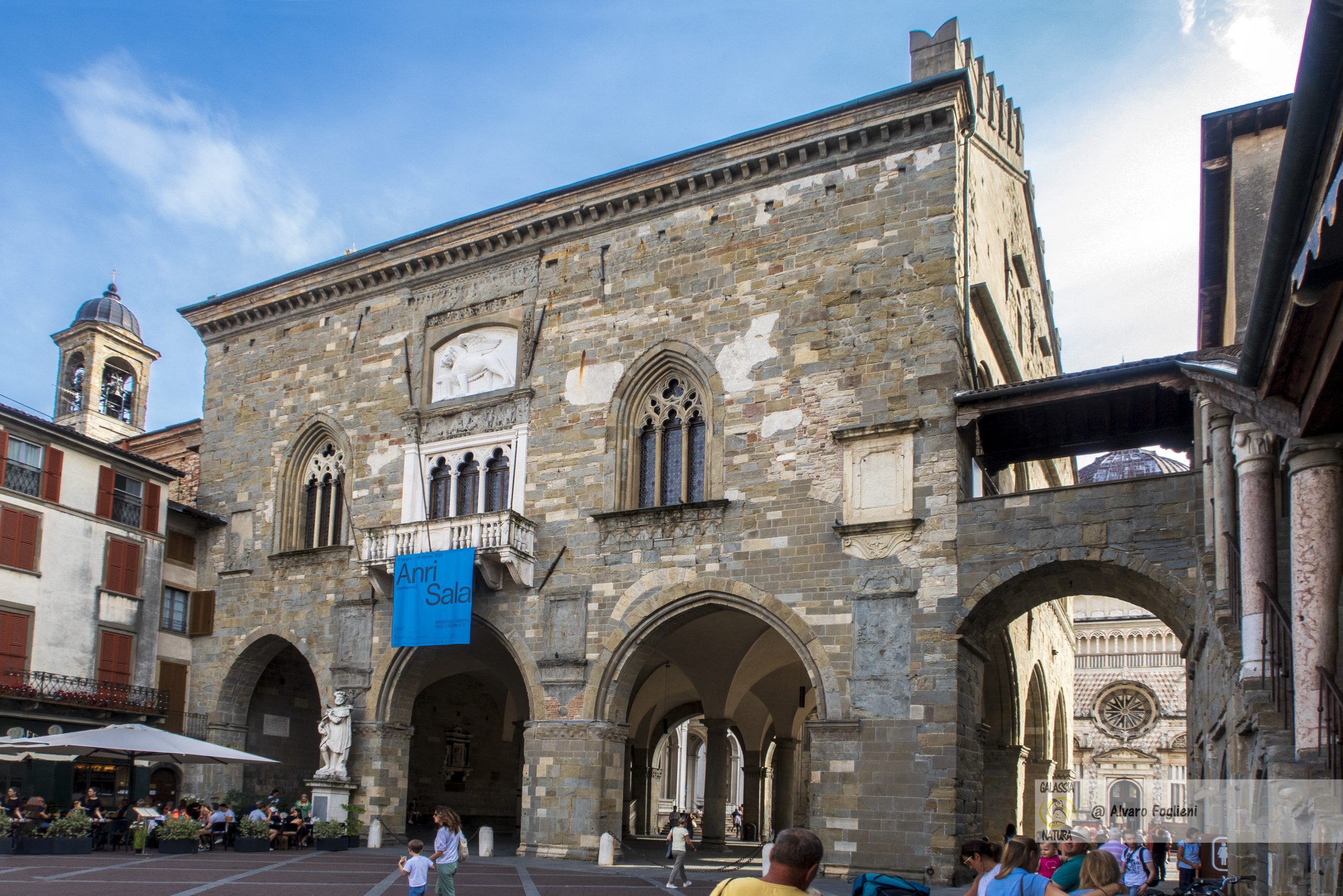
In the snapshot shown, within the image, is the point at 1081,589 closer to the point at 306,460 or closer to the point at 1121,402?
the point at 1121,402

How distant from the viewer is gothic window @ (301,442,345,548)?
79.7ft

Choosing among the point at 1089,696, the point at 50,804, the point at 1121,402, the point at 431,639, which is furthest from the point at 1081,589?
the point at 1089,696

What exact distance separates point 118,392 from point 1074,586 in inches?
1417

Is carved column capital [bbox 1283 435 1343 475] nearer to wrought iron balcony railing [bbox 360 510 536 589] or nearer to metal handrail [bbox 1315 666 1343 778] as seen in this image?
metal handrail [bbox 1315 666 1343 778]

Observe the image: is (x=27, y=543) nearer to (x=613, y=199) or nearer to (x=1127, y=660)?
(x=613, y=199)

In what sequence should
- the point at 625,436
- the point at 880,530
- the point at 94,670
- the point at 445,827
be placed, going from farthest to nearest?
the point at 94,670, the point at 625,436, the point at 880,530, the point at 445,827

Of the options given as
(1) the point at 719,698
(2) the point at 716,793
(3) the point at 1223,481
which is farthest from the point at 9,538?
(3) the point at 1223,481

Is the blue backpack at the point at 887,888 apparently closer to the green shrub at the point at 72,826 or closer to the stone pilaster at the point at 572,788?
the stone pilaster at the point at 572,788

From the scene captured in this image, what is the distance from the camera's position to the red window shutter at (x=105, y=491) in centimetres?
2428

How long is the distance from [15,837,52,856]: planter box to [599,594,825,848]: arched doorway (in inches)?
342

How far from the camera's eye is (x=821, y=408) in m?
18.8

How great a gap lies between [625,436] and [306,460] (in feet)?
26.7

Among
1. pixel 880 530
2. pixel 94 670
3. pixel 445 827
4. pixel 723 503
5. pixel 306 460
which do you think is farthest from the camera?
pixel 306 460

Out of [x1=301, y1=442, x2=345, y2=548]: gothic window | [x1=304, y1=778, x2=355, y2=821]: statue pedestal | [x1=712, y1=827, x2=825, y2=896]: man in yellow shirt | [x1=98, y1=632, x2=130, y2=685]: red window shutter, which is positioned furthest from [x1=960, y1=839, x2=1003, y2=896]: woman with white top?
[x1=98, y1=632, x2=130, y2=685]: red window shutter
